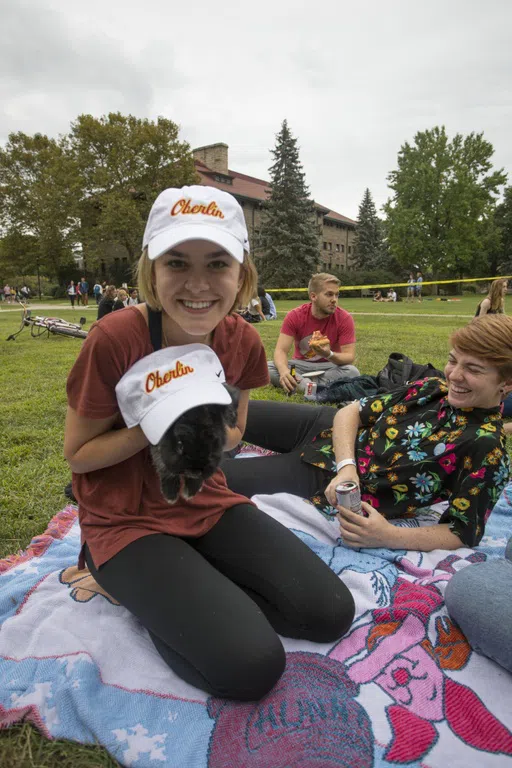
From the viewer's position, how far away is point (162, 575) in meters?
1.83

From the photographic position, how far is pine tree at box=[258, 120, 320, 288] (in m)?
39.2

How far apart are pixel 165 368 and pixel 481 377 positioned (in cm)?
159

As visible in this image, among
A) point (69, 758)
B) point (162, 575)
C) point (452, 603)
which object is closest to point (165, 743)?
point (69, 758)

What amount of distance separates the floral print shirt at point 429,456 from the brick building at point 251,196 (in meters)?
40.3

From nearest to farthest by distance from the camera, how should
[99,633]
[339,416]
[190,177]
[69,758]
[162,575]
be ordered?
[69,758]
[162,575]
[99,633]
[339,416]
[190,177]

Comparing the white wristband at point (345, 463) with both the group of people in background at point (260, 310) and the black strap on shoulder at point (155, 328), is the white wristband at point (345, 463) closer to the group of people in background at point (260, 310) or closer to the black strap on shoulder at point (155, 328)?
the black strap on shoulder at point (155, 328)

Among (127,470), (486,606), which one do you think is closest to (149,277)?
(127,470)

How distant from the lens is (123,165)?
39344 mm

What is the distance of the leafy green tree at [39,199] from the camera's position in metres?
40.1

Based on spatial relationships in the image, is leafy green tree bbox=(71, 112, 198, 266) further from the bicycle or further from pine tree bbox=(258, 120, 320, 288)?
the bicycle

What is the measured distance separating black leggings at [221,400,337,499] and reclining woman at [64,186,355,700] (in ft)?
3.08

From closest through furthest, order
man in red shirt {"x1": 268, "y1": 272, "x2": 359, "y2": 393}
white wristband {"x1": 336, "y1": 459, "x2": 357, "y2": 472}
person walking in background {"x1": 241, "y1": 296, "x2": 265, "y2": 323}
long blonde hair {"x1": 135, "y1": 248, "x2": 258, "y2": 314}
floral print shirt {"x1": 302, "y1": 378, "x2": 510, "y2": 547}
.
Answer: long blonde hair {"x1": 135, "y1": 248, "x2": 258, "y2": 314}, floral print shirt {"x1": 302, "y1": 378, "x2": 510, "y2": 547}, white wristband {"x1": 336, "y1": 459, "x2": 357, "y2": 472}, man in red shirt {"x1": 268, "y1": 272, "x2": 359, "y2": 393}, person walking in background {"x1": 241, "y1": 296, "x2": 265, "y2": 323}

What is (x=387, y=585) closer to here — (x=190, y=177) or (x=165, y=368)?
(x=165, y=368)

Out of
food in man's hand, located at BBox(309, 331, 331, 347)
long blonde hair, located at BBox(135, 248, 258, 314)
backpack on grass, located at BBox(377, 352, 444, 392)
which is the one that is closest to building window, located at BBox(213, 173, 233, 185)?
food in man's hand, located at BBox(309, 331, 331, 347)
